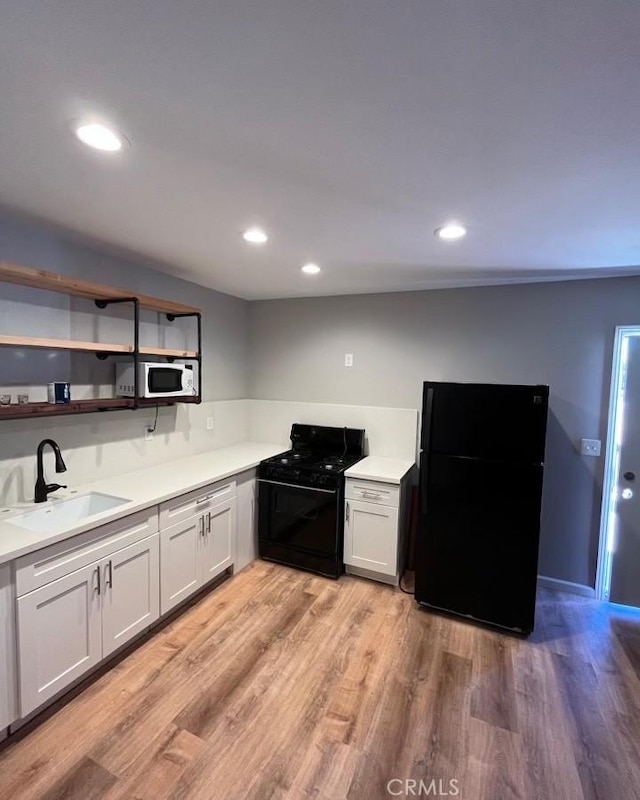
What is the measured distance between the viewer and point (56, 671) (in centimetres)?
175

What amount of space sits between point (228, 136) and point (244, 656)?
98.0 inches

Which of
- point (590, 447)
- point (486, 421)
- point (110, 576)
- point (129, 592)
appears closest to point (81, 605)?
point (110, 576)

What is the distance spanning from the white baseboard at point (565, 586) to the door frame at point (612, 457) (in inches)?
2.4

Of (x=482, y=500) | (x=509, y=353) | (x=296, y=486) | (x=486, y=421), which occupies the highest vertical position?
(x=509, y=353)

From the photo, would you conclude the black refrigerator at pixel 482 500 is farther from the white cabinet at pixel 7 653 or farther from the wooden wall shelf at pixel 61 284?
the white cabinet at pixel 7 653

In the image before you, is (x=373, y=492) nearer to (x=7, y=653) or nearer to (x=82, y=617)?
(x=82, y=617)

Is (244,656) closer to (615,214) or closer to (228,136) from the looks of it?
(228,136)

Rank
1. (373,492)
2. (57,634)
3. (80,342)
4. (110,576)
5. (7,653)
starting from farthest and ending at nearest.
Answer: (373,492), (80,342), (110,576), (57,634), (7,653)

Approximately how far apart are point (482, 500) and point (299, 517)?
4.54 ft

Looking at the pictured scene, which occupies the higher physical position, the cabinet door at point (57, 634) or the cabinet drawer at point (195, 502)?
the cabinet drawer at point (195, 502)

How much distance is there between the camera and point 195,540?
253 centimetres

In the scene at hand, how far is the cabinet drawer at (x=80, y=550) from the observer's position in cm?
161

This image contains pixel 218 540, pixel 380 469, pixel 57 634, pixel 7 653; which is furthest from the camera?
pixel 380 469

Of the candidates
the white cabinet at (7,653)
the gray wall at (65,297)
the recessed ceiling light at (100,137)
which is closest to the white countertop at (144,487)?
the white cabinet at (7,653)
